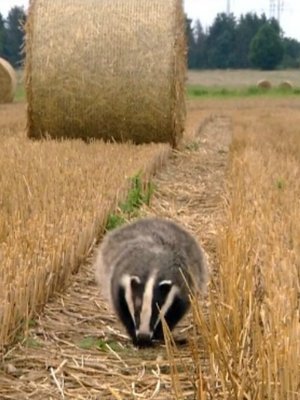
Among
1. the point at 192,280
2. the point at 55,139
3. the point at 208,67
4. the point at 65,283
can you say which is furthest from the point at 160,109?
the point at 208,67

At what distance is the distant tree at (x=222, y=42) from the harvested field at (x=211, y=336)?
80.8 metres

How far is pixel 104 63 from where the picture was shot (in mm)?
11312

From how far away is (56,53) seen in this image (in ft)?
37.1

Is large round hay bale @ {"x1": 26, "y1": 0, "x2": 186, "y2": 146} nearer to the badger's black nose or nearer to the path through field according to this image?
the path through field

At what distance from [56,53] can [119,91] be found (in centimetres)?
80

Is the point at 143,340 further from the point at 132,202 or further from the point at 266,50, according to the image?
the point at 266,50

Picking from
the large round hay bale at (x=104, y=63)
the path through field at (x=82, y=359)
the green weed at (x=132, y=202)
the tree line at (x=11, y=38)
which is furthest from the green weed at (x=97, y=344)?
the tree line at (x=11, y=38)

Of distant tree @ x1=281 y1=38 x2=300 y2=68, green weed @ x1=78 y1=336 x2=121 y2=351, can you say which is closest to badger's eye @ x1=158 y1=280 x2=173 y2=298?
green weed @ x1=78 y1=336 x2=121 y2=351

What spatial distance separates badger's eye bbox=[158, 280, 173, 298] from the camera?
4.14m

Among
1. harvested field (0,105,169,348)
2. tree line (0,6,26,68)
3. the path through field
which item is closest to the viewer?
the path through field

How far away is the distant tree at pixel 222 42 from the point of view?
8750 centimetres

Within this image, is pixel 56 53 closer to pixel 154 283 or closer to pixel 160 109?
pixel 160 109

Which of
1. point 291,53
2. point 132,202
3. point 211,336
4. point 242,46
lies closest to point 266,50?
point 242,46

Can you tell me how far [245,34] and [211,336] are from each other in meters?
89.8
